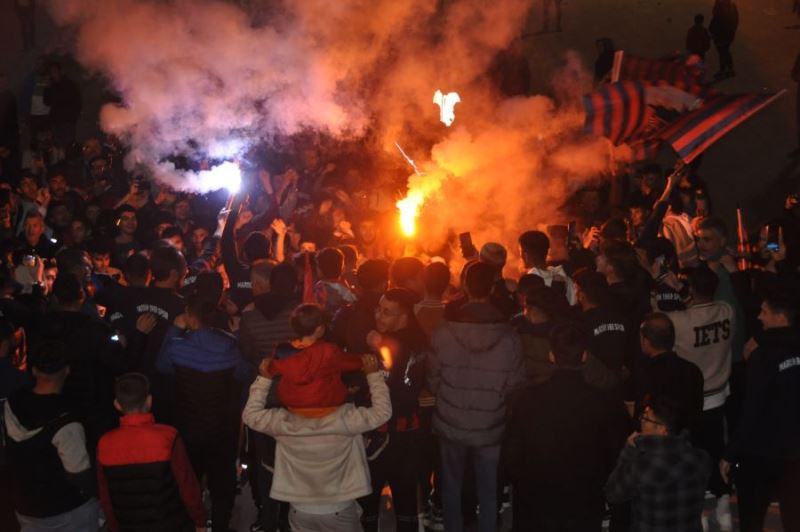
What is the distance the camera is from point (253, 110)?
1286 cm

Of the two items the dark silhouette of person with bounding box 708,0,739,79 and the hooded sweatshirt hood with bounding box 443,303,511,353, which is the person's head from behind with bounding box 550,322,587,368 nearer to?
the hooded sweatshirt hood with bounding box 443,303,511,353

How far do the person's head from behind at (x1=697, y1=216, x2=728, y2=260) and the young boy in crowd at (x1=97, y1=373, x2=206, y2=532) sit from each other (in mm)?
4525

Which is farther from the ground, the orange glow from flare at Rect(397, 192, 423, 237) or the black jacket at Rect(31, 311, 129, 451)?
the orange glow from flare at Rect(397, 192, 423, 237)

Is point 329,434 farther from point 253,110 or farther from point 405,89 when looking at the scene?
point 405,89

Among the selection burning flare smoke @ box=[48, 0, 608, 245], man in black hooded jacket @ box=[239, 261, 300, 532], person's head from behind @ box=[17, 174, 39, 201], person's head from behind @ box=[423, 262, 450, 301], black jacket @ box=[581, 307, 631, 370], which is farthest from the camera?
person's head from behind @ box=[17, 174, 39, 201]

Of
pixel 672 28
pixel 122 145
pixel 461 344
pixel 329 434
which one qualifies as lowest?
pixel 329 434

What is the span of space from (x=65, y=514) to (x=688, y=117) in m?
7.05

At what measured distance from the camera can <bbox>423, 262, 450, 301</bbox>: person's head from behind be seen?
674 cm

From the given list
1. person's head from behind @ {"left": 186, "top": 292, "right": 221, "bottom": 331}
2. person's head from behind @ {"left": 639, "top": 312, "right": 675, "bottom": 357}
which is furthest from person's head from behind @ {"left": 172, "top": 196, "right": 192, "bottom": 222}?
person's head from behind @ {"left": 639, "top": 312, "right": 675, "bottom": 357}

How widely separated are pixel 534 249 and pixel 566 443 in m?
2.79

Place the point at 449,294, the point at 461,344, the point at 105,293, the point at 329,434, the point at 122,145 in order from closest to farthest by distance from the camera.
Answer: the point at 329,434 → the point at 461,344 → the point at 105,293 → the point at 449,294 → the point at 122,145

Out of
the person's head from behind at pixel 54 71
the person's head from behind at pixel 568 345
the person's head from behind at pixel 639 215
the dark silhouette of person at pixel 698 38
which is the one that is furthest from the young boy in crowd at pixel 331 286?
the dark silhouette of person at pixel 698 38

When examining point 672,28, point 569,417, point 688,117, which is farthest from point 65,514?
point 672,28

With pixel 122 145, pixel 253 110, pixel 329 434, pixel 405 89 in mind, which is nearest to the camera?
pixel 329 434
